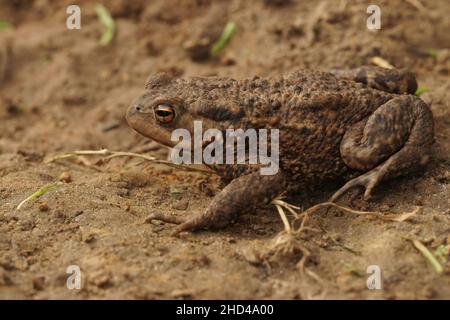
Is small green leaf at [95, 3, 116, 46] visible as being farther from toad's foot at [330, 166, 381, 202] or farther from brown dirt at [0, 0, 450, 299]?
toad's foot at [330, 166, 381, 202]

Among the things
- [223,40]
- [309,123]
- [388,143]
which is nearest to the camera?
[388,143]

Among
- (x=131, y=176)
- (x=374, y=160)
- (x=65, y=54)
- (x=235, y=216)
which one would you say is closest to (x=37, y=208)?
(x=131, y=176)

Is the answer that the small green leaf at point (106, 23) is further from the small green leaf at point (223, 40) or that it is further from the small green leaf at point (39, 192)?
the small green leaf at point (39, 192)

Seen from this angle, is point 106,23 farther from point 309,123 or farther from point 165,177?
point 309,123

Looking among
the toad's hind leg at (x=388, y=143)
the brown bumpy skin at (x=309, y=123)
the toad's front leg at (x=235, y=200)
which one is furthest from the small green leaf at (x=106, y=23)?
the toad's hind leg at (x=388, y=143)

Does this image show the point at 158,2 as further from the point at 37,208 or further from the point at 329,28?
the point at 37,208

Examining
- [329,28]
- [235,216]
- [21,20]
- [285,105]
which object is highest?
[21,20]

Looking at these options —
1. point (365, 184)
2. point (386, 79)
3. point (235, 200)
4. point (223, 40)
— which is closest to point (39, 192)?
point (235, 200)

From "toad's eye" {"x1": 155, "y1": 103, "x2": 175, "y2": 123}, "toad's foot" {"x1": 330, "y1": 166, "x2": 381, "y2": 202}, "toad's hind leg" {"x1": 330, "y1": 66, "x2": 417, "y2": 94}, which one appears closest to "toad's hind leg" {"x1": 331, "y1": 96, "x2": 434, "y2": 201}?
"toad's foot" {"x1": 330, "y1": 166, "x2": 381, "y2": 202}
